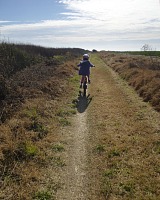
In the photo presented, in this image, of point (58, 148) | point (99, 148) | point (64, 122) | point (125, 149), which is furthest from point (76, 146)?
point (64, 122)

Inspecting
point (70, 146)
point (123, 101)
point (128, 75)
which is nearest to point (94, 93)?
point (123, 101)

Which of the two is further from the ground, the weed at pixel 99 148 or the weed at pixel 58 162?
the weed at pixel 99 148

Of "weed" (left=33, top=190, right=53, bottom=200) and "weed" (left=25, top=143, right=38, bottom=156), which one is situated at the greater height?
"weed" (left=25, top=143, right=38, bottom=156)

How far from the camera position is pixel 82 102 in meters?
12.3

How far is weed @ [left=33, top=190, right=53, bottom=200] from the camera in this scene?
484cm

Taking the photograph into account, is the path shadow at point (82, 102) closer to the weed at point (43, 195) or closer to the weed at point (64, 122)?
the weed at point (64, 122)

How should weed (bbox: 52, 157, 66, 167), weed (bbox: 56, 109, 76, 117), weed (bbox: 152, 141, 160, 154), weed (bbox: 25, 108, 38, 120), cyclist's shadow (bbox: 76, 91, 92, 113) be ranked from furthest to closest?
cyclist's shadow (bbox: 76, 91, 92, 113), weed (bbox: 56, 109, 76, 117), weed (bbox: 25, 108, 38, 120), weed (bbox: 152, 141, 160, 154), weed (bbox: 52, 157, 66, 167)

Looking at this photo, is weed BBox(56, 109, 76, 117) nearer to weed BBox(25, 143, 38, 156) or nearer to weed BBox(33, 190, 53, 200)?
weed BBox(25, 143, 38, 156)

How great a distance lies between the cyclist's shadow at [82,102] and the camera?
438 inches

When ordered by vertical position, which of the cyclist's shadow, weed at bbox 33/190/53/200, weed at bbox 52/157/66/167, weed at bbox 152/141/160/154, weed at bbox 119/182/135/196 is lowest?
weed at bbox 33/190/53/200

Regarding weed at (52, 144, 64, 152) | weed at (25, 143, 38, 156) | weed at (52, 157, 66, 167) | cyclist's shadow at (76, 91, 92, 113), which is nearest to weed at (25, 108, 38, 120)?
weed at (52, 144, 64, 152)

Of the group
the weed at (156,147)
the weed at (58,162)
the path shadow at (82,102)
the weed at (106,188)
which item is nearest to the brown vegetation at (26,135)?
the weed at (58,162)

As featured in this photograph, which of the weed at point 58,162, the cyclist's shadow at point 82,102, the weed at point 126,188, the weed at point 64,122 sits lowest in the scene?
the weed at point 58,162

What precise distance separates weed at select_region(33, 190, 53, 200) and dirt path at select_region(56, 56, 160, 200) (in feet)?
0.60
